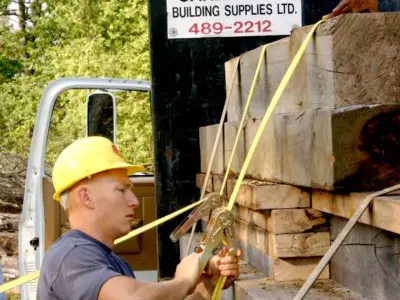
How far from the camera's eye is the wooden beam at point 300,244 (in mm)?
3504

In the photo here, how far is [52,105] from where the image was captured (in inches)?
277

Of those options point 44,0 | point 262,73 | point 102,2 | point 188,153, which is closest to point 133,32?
point 102,2

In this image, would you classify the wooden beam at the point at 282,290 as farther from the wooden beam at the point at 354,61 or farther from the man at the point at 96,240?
the wooden beam at the point at 354,61

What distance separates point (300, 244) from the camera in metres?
3.52

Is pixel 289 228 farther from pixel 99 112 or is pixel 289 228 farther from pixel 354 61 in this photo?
pixel 99 112

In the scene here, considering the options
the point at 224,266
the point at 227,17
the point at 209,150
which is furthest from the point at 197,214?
the point at 227,17

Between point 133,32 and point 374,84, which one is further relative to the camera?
point 133,32

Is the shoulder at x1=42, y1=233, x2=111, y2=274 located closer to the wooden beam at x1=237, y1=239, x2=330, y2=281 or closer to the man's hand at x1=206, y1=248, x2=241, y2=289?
the man's hand at x1=206, y1=248, x2=241, y2=289

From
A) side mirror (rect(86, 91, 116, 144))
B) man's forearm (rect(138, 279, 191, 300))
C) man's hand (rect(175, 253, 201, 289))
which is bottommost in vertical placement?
man's forearm (rect(138, 279, 191, 300))

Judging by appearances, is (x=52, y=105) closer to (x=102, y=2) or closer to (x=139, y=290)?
(x=139, y=290)

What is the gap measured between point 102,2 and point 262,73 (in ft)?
67.4

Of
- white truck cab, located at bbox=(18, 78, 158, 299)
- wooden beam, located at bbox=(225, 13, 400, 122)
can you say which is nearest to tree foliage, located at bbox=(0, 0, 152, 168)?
white truck cab, located at bbox=(18, 78, 158, 299)

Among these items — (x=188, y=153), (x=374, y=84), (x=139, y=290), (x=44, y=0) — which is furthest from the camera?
(x=44, y=0)

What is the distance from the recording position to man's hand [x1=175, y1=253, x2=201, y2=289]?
3068 mm
